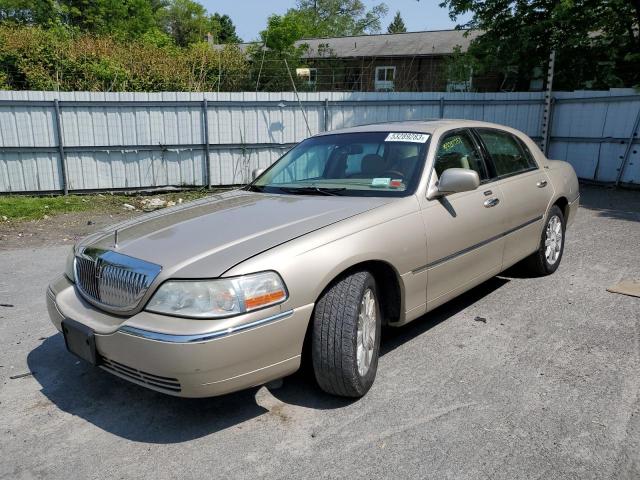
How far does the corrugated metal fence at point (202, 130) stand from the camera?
1076cm

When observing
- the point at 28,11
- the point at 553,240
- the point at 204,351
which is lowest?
the point at 553,240

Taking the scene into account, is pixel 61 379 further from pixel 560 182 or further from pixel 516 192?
pixel 560 182

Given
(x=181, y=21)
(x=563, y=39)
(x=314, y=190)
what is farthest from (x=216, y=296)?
(x=181, y=21)

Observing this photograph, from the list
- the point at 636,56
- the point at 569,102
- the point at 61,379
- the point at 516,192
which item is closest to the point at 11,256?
the point at 61,379

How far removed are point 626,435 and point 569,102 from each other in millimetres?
12069

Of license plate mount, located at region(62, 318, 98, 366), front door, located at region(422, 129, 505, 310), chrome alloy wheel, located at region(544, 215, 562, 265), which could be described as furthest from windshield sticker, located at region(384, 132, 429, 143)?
license plate mount, located at region(62, 318, 98, 366)

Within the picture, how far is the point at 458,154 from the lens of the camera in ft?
13.7

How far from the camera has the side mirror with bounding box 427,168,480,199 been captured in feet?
11.7

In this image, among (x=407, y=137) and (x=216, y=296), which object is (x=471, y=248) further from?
(x=216, y=296)

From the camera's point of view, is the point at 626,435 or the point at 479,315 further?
the point at 479,315

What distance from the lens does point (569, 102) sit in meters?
13.0

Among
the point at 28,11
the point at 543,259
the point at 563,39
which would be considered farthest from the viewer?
the point at 28,11

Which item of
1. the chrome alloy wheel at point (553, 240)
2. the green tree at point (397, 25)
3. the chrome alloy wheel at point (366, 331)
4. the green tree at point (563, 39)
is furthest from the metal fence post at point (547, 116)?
the green tree at point (397, 25)

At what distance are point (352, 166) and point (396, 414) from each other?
1941mm
